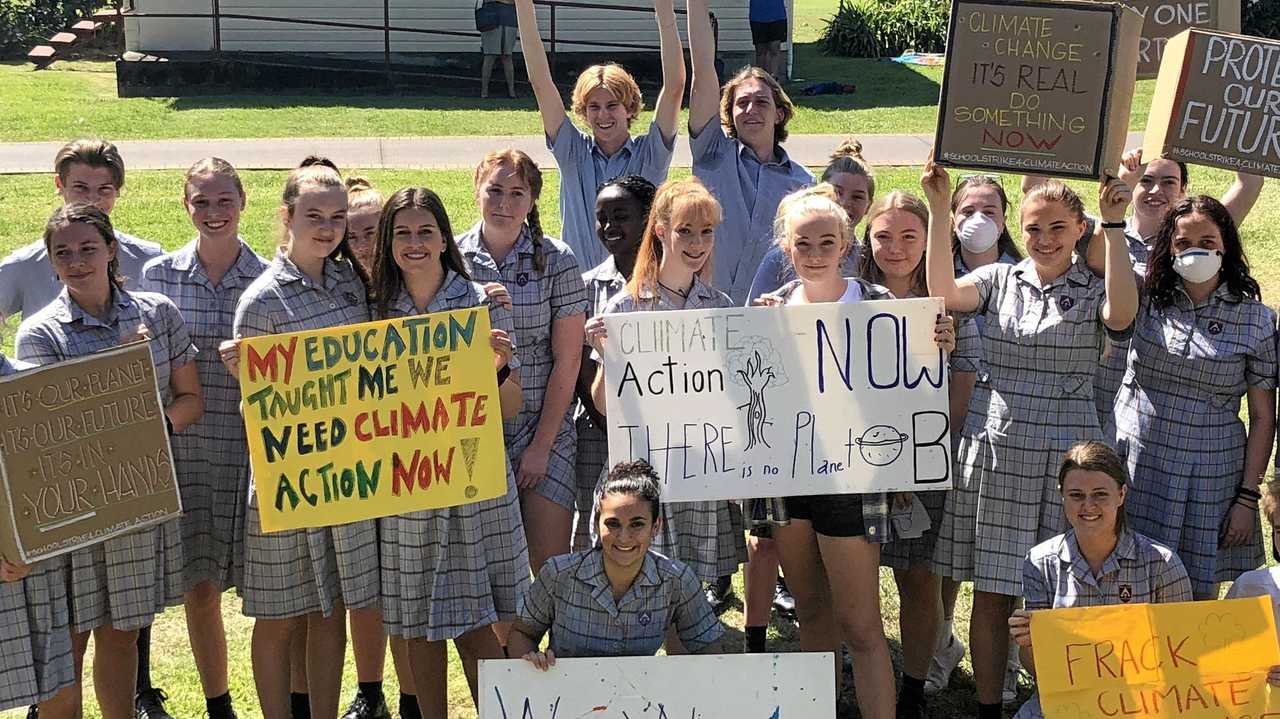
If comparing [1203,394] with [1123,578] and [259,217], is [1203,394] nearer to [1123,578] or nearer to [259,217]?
[1123,578]

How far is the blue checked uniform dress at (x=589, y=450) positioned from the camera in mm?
5617

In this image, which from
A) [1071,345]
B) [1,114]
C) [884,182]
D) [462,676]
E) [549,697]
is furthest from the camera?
[1,114]

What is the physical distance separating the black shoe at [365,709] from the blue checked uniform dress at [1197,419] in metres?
2.88

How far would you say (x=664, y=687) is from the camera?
15.2 feet

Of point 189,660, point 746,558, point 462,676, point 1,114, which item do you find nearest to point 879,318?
point 746,558

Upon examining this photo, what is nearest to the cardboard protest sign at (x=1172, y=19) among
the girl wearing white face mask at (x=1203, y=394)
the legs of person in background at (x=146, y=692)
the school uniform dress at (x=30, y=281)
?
the girl wearing white face mask at (x=1203, y=394)

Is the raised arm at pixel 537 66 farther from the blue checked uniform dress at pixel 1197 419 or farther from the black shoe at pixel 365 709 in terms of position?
the blue checked uniform dress at pixel 1197 419

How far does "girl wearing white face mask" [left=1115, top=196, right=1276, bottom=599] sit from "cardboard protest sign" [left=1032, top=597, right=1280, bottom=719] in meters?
0.69

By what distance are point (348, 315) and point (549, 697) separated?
1.44 meters

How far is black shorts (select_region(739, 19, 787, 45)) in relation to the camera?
68.0 feet

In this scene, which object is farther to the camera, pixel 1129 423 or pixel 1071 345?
pixel 1129 423

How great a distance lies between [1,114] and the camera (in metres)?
18.7

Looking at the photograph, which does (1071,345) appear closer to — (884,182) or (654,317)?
(654,317)

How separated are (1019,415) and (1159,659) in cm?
94
